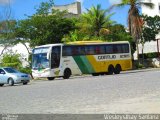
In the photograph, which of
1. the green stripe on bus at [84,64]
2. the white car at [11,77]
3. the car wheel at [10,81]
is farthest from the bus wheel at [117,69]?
the car wheel at [10,81]

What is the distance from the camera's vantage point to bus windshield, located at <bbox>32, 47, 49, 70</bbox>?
42.4 meters

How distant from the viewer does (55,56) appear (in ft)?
139

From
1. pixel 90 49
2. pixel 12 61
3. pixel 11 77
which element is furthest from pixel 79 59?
pixel 12 61

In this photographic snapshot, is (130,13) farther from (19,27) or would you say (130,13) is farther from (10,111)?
(10,111)

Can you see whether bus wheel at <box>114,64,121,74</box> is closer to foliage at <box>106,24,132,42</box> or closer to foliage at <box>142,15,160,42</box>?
foliage at <box>106,24,132,42</box>

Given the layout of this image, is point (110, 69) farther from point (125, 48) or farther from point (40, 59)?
point (40, 59)

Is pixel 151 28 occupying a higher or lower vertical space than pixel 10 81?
higher

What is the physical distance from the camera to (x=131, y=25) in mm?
64875

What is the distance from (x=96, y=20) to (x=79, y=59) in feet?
69.6

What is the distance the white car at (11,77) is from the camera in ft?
122

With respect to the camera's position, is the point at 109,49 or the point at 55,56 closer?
the point at 55,56

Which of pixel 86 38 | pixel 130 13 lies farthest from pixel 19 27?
pixel 130 13

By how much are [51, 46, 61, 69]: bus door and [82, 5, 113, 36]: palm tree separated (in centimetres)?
2197

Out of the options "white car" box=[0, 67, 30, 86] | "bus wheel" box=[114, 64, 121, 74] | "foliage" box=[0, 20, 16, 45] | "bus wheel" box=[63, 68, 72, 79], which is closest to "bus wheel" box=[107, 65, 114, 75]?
"bus wheel" box=[114, 64, 121, 74]
